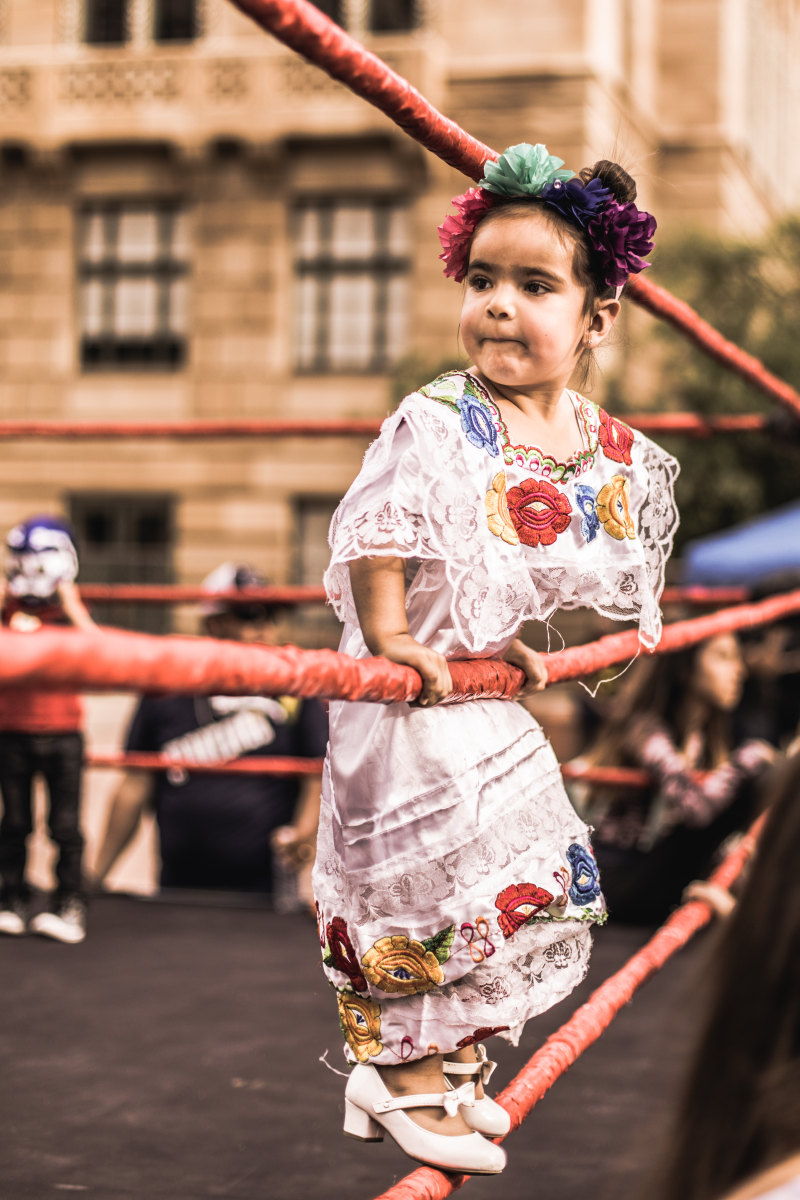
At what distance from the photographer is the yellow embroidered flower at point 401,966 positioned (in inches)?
44.5

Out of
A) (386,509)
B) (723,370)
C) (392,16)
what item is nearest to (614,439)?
(386,509)

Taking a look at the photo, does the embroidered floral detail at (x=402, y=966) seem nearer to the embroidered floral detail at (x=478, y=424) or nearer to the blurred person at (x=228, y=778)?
the embroidered floral detail at (x=478, y=424)

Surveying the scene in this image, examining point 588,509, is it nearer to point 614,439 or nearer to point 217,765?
point 614,439

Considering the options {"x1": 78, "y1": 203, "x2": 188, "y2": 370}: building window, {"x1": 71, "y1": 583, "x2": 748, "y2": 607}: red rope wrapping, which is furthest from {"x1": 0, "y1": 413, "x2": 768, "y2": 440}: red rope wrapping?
{"x1": 78, "y1": 203, "x2": 188, "y2": 370}: building window

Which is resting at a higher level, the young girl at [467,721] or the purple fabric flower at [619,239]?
the purple fabric flower at [619,239]

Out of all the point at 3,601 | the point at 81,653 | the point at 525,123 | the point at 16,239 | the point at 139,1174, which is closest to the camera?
the point at 81,653

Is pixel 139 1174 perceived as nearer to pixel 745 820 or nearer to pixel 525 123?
pixel 745 820

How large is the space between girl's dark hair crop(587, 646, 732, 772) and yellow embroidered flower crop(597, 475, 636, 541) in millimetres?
1705

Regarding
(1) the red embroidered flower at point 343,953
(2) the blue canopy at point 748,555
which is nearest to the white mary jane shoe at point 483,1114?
(1) the red embroidered flower at point 343,953

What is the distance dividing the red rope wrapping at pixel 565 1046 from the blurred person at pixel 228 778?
4.41 ft

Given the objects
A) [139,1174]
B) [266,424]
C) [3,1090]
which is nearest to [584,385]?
[139,1174]

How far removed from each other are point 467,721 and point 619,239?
42 cm

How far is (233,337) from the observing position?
486 inches

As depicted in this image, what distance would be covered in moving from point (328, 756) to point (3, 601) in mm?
1674
